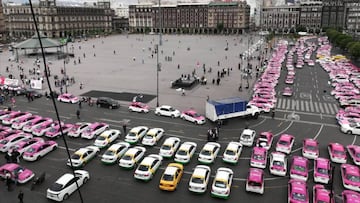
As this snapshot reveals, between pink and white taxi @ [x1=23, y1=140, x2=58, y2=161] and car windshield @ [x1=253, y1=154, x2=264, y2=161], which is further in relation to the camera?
pink and white taxi @ [x1=23, y1=140, x2=58, y2=161]

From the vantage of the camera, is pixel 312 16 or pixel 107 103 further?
pixel 312 16

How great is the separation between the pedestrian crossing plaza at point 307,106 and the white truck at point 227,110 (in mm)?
8087

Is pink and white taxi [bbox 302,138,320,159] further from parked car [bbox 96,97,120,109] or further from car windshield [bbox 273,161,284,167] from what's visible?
parked car [bbox 96,97,120,109]

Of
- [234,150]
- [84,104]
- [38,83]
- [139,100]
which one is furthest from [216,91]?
[38,83]

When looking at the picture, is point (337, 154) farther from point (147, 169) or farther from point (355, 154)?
point (147, 169)

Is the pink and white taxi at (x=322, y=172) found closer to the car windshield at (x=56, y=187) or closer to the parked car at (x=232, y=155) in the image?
the parked car at (x=232, y=155)

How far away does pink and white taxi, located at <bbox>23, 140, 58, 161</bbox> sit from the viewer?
2667cm

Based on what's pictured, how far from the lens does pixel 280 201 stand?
20906 mm

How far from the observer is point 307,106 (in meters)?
43.1

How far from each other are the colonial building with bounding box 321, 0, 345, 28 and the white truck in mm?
173585

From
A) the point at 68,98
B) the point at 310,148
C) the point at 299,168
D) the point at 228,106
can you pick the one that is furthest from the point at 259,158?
the point at 68,98

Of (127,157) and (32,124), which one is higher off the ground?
(32,124)

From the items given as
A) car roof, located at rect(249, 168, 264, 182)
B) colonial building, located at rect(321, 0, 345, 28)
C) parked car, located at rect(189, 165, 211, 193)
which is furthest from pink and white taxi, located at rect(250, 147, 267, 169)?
colonial building, located at rect(321, 0, 345, 28)

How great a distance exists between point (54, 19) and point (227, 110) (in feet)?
472
